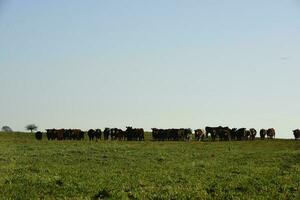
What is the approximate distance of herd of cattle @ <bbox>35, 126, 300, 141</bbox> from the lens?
75.0m

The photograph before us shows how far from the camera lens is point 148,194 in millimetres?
18766

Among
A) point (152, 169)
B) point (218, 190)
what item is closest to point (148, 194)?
point (218, 190)

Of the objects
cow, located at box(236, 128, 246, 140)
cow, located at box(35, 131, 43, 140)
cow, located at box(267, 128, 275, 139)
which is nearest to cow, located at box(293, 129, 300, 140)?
cow, located at box(267, 128, 275, 139)

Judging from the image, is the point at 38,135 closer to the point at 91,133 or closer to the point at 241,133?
the point at 91,133

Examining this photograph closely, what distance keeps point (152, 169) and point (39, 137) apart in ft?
180

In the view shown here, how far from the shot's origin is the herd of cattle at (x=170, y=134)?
75.0 metres

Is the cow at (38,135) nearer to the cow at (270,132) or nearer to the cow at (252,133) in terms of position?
the cow at (252,133)

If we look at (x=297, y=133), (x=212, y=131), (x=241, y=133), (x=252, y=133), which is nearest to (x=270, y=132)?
(x=297, y=133)

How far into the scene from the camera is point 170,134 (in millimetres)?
78188

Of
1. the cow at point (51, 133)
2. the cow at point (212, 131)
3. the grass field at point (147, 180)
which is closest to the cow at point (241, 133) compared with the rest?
the cow at point (212, 131)

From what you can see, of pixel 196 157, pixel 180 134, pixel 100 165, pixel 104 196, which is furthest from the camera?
pixel 180 134

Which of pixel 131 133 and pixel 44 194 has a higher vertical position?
pixel 131 133

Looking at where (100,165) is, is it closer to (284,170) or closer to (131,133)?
(284,170)

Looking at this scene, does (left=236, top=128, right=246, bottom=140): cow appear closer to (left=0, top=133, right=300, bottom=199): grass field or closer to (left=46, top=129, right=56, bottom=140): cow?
(left=46, top=129, right=56, bottom=140): cow
